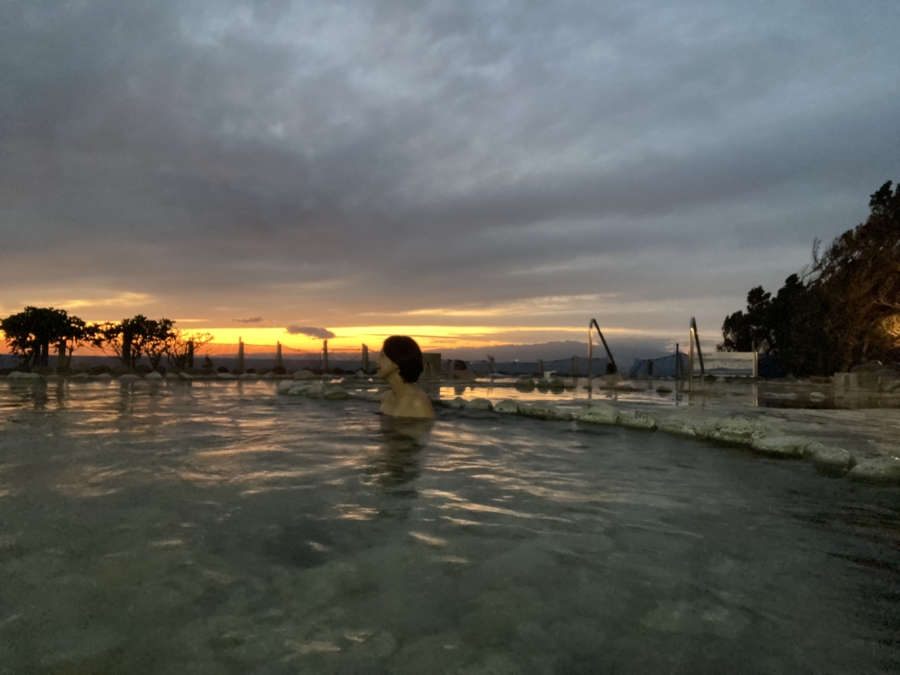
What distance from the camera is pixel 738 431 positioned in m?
6.14

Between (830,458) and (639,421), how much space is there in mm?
2528

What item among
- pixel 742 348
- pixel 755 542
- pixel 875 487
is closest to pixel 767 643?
pixel 755 542

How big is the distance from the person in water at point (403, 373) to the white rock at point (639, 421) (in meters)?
2.81

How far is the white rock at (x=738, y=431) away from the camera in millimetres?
6043

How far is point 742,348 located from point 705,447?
32.0 meters

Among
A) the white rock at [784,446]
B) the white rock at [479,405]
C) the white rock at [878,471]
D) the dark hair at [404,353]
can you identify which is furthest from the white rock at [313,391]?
the white rock at [878,471]

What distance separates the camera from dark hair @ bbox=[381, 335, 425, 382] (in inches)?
287

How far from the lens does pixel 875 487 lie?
393 centimetres

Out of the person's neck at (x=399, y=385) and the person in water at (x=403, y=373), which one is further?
the person's neck at (x=399, y=385)

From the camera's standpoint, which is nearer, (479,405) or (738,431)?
(738,431)

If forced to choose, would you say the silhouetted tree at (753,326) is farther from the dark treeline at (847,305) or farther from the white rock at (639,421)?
the white rock at (639,421)

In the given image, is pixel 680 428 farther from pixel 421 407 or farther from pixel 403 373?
pixel 403 373

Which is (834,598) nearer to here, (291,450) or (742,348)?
(291,450)

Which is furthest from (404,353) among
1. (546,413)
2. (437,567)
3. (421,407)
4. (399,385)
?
(437,567)
